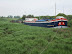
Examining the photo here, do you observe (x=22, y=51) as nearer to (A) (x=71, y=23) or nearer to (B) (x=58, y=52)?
(B) (x=58, y=52)

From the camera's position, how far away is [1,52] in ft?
11.2

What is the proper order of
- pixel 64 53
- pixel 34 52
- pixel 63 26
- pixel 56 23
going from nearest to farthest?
pixel 64 53
pixel 34 52
pixel 63 26
pixel 56 23

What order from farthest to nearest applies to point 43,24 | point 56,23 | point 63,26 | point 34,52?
point 43,24, point 56,23, point 63,26, point 34,52

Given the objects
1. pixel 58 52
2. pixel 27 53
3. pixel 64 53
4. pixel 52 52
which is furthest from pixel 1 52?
pixel 64 53

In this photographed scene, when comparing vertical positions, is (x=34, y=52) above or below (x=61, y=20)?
below

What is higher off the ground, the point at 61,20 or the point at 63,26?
the point at 61,20

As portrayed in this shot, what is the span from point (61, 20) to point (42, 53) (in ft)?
27.1

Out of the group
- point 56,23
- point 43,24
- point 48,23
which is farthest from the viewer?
point 43,24

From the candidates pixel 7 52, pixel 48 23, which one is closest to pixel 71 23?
pixel 48 23

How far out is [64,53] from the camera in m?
3.13

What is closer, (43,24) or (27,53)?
(27,53)

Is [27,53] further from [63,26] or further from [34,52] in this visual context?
[63,26]

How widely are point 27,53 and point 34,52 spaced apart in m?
0.28

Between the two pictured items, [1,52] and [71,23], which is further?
[71,23]
